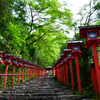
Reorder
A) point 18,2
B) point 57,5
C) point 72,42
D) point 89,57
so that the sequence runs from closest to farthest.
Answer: point 72,42
point 89,57
point 18,2
point 57,5

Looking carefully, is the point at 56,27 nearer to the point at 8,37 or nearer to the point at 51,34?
the point at 51,34

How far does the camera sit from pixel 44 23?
1452cm

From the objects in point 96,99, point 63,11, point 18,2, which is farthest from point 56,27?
point 96,99

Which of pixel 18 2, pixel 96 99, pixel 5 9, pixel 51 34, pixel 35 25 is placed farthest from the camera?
pixel 51 34

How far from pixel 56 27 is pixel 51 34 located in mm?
1771

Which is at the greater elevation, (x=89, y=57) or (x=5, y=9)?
(x=5, y=9)

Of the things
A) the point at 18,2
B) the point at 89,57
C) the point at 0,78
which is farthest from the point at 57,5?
the point at 0,78

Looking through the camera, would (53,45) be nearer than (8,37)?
No

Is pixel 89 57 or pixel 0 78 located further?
pixel 0 78

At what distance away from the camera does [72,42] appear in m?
5.62

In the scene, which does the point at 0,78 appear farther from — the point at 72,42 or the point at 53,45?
the point at 53,45

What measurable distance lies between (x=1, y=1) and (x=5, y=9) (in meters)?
0.65

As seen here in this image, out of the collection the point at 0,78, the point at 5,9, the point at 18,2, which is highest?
the point at 18,2

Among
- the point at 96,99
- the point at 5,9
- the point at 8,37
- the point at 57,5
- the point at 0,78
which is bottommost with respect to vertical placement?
the point at 96,99
